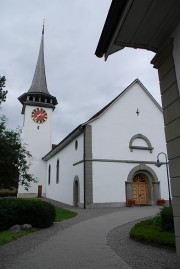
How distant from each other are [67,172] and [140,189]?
795cm

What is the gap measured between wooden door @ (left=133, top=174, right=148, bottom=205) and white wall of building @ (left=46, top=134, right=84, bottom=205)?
4.82 metres

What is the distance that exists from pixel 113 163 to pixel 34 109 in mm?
23477

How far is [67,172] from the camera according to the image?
2861 centimetres

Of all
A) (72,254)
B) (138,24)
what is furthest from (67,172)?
(138,24)

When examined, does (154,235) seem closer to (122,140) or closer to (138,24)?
(138,24)

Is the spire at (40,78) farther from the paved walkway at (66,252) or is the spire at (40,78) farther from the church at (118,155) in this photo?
the paved walkway at (66,252)

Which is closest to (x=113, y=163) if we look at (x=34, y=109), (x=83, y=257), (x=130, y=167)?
(x=130, y=167)

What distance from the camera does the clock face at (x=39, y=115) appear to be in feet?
141

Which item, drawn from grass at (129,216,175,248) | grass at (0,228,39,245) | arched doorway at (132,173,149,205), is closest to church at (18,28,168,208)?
arched doorway at (132,173,149,205)

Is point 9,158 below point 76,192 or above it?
above

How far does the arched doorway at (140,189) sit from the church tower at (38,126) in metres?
19.4

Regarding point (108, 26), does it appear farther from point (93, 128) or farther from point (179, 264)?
point (93, 128)

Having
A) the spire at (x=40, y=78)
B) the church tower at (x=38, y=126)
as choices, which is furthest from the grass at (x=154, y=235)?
the spire at (x=40, y=78)

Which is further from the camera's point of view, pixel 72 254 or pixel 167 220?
pixel 167 220
